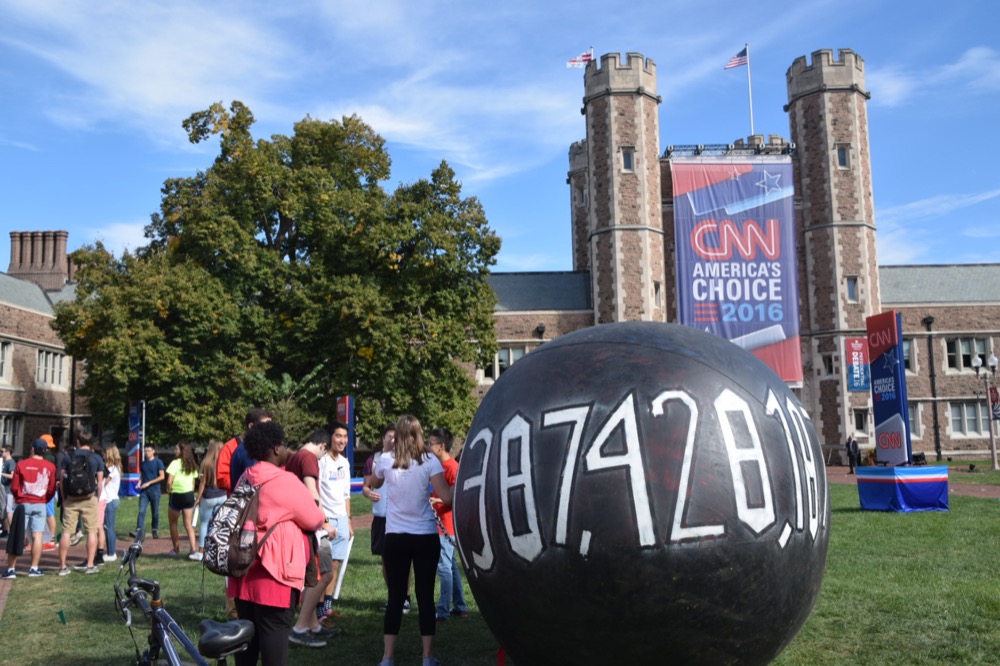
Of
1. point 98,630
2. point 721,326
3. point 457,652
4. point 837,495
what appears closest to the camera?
point 457,652

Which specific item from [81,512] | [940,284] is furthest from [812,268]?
[81,512]

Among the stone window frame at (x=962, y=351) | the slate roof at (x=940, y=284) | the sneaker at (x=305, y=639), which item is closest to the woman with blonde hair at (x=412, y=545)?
the sneaker at (x=305, y=639)

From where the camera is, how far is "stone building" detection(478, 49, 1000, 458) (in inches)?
1491

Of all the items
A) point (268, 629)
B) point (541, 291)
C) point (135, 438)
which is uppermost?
point (541, 291)

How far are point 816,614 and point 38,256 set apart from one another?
5381cm

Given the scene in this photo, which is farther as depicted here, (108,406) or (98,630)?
(108,406)

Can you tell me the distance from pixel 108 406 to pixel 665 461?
28.6 metres

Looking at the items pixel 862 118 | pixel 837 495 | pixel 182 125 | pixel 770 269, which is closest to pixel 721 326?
pixel 770 269

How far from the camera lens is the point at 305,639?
22.9 ft

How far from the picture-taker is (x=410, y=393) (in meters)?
29.7

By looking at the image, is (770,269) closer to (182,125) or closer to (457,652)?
(182,125)

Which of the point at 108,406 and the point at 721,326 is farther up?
the point at 721,326

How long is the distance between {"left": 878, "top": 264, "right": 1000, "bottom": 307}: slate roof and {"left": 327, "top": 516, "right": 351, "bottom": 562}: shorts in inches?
1567

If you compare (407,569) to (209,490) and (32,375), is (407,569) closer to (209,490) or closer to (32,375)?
(209,490)
